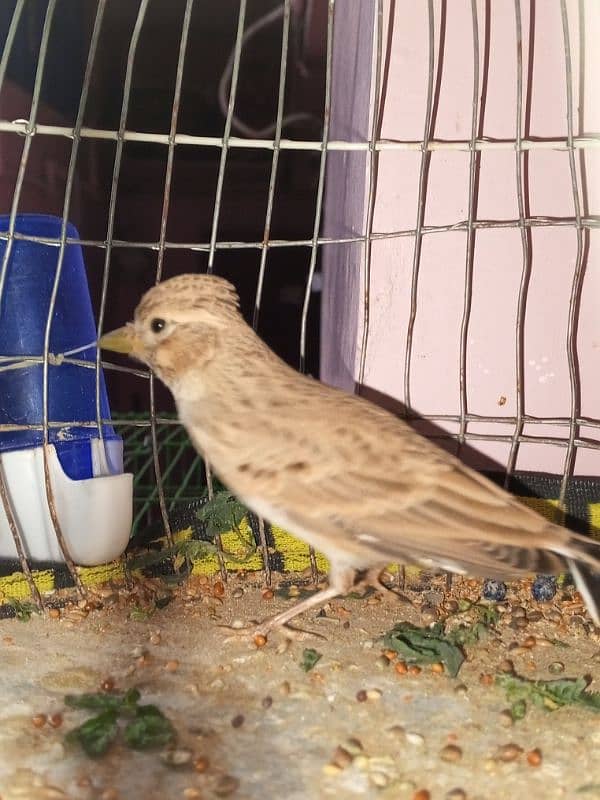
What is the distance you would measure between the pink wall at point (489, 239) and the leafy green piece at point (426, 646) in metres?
0.64

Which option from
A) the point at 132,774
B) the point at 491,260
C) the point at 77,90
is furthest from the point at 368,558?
the point at 77,90

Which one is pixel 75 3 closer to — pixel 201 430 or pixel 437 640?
pixel 201 430

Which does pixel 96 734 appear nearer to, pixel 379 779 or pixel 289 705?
pixel 289 705

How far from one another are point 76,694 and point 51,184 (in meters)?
2.79

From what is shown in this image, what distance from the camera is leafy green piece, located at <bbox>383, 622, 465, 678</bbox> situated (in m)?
1.91

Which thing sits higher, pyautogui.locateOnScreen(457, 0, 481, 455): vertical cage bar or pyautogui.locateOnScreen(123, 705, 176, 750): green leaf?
pyautogui.locateOnScreen(457, 0, 481, 455): vertical cage bar

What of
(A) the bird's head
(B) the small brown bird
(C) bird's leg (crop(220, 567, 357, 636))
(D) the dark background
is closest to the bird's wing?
(B) the small brown bird

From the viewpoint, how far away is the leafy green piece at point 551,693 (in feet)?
5.79

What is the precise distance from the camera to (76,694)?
69.8 inches

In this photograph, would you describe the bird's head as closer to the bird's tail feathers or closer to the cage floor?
the cage floor

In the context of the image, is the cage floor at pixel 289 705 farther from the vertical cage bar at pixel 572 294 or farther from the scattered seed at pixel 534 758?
the vertical cage bar at pixel 572 294

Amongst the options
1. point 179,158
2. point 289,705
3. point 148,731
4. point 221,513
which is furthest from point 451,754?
point 179,158

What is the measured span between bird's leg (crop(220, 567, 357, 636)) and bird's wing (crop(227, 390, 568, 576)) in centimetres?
15

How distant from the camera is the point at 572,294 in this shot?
217 cm
